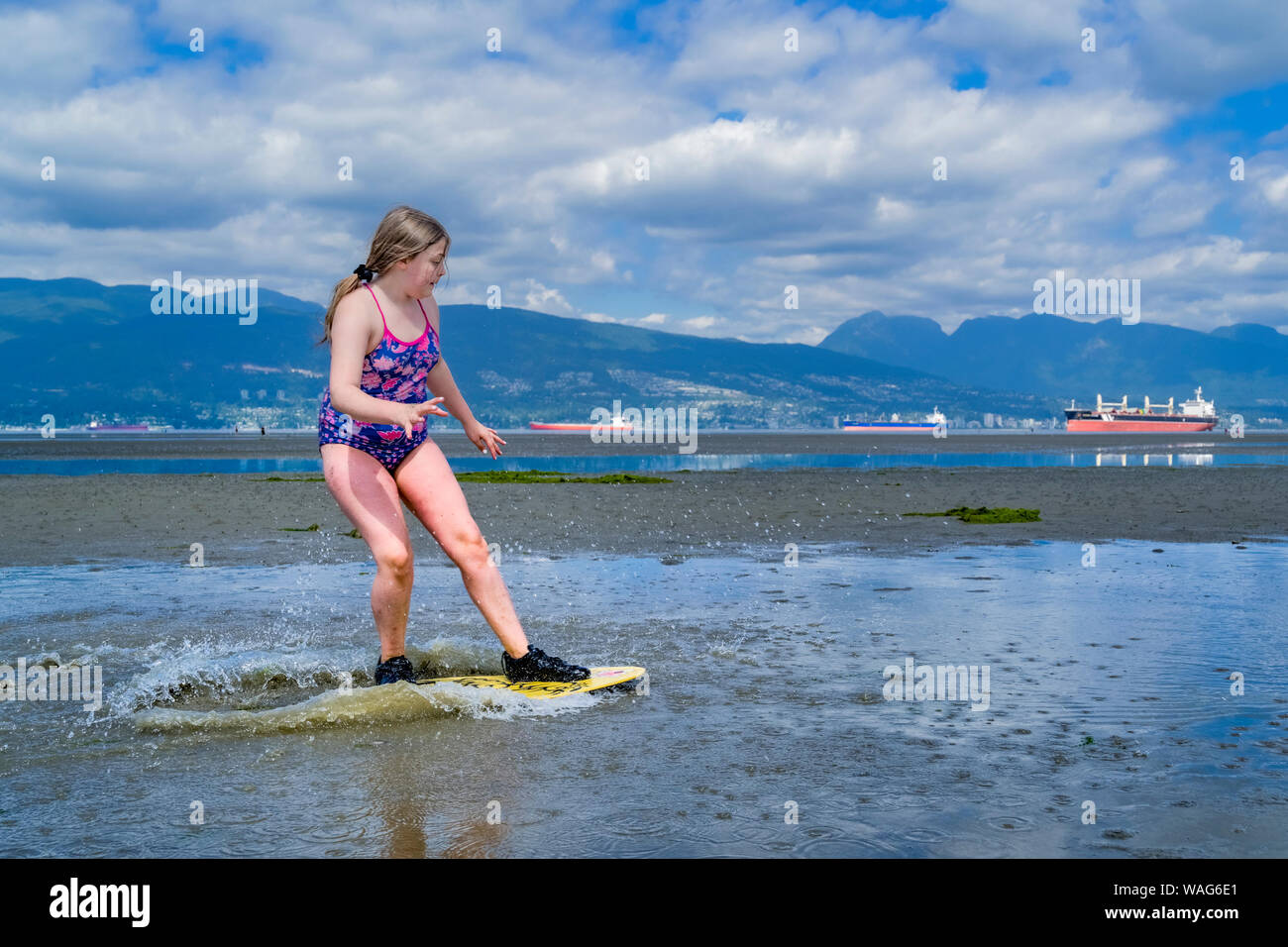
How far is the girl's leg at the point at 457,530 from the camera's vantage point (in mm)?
6379

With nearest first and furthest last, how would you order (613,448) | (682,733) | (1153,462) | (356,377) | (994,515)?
(682,733) → (356,377) → (994,515) → (1153,462) → (613,448)

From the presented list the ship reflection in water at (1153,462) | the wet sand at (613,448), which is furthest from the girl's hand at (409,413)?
the wet sand at (613,448)

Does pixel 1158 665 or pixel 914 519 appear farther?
pixel 914 519

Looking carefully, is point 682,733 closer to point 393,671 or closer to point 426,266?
point 393,671

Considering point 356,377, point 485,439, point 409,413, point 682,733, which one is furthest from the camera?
point 485,439

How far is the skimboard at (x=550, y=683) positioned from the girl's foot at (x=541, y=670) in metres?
0.03

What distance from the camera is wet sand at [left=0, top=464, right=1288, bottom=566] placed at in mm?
15445

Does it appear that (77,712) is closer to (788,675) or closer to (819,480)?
(788,675)

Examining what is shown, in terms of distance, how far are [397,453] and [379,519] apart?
44cm

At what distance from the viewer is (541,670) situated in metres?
6.30

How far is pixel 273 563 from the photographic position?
13.6m

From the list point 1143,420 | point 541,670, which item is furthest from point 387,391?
point 1143,420

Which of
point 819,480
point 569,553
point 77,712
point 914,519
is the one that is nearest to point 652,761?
point 77,712
